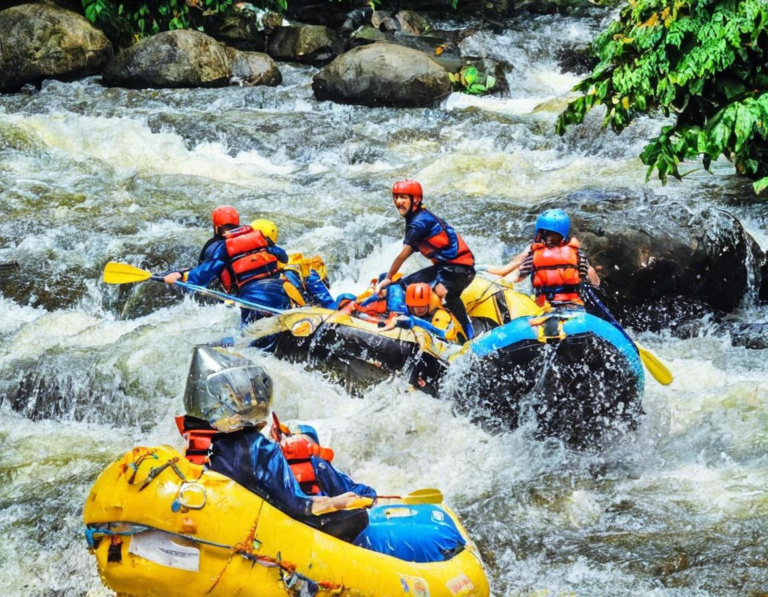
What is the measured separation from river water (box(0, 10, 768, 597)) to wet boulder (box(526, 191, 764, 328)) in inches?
10.7

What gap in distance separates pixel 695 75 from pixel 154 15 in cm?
1271

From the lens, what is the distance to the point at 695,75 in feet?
22.0

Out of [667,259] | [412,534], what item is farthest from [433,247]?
[412,534]

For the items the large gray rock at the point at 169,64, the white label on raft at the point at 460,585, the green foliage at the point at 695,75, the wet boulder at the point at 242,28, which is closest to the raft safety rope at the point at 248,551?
the white label on raft at the point at 460,585

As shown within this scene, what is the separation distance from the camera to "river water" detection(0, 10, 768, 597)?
430 centimetres

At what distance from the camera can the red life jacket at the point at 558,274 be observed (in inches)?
212

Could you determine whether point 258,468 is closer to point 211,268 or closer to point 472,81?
point 211,268

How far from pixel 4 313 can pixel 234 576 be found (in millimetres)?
5567

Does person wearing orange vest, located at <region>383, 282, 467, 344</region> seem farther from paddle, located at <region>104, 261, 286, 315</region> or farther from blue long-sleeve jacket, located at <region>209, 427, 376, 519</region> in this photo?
blue long-sleeve jacket, located at <region>209, 427, 376, 519</region>

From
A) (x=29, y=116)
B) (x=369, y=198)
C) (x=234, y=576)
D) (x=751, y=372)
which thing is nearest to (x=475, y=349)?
(x=751, y=372)

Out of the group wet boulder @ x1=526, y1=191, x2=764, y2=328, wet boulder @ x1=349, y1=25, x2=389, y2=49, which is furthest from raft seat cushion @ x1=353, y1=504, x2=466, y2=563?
wet boulder @ x1=349, y1=25, x2=389, y2=49

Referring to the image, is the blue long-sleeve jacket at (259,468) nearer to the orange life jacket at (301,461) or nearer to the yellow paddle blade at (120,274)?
the orange life jacket at (301,461)

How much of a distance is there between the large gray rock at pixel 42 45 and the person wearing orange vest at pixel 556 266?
11.4m

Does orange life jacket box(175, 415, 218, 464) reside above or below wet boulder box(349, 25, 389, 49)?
above
